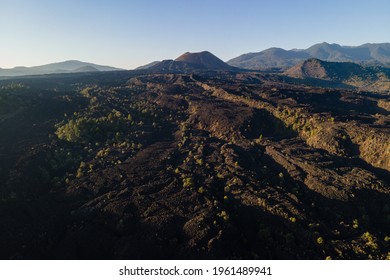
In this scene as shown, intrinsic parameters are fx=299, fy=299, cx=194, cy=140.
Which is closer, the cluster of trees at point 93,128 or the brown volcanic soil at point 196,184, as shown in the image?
the brown volcanic soil at point 196,184

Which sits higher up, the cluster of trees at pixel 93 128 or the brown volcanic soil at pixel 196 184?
the cluster of trees at pixel 93 128

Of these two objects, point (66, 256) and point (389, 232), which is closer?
point (66, 256)

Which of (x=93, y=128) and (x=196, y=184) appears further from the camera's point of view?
(x=93, y=128)

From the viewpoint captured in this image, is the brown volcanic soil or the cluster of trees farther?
the cluster of trees

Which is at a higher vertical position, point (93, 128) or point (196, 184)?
point (93, 128)

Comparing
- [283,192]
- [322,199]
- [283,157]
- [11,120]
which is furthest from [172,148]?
[11,120]

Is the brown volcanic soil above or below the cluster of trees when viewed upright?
below

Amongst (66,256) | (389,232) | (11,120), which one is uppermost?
(11,120)
